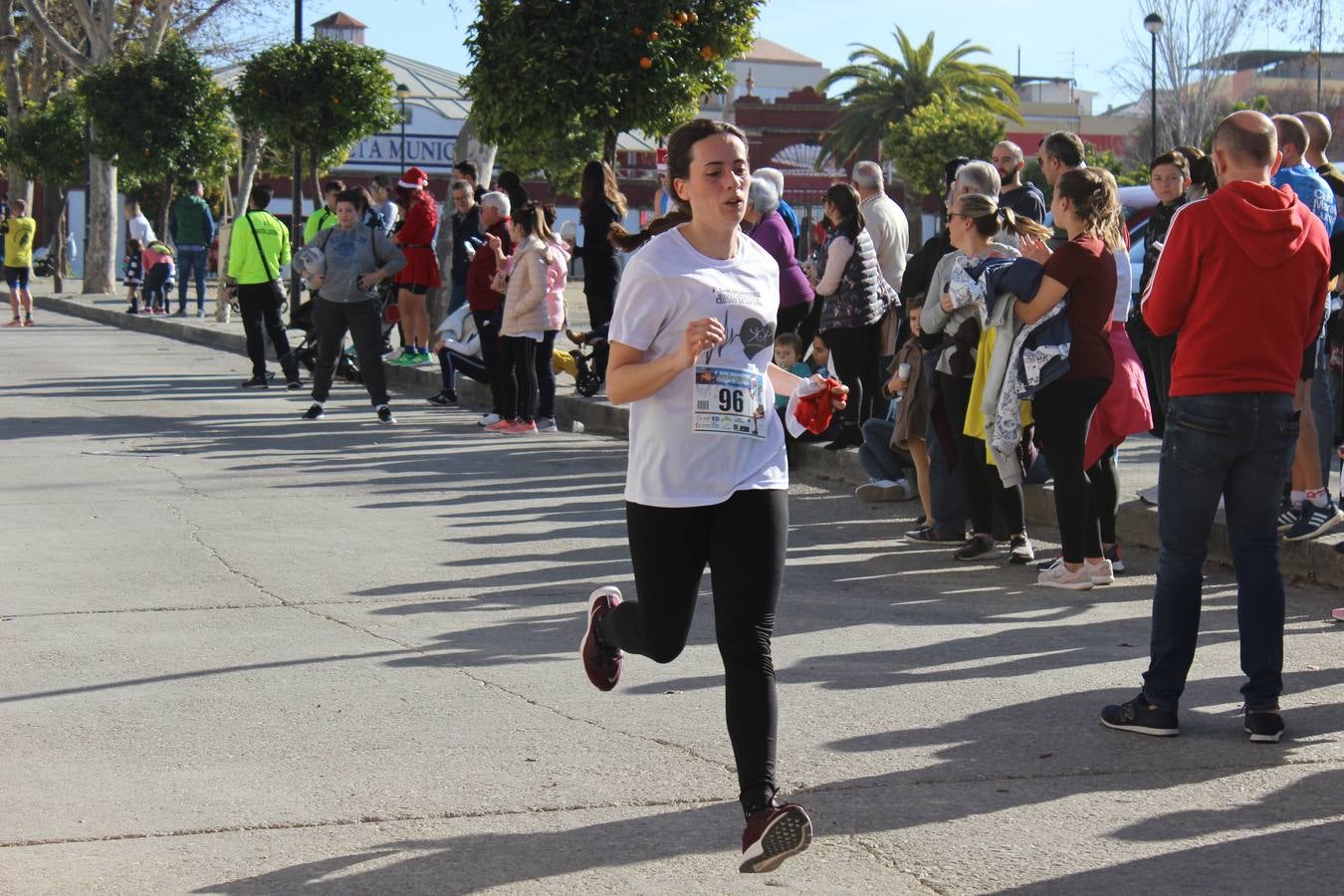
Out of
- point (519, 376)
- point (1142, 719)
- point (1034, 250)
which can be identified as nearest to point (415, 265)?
point (519, 376)

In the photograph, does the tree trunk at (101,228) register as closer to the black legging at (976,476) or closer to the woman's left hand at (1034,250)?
the black legging at (976,476)

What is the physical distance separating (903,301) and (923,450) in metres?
1.02

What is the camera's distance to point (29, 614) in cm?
732

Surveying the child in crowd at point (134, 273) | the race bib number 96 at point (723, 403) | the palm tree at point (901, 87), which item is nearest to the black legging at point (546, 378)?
the race bib number 96 at point (723, 403)

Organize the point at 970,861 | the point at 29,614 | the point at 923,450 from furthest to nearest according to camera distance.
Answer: the point at 923,450
the point at 29,614
the point at 970,861

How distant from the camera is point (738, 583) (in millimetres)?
4418

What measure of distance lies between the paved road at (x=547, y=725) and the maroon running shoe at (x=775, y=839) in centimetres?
13

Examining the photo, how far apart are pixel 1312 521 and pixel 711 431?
4944mm

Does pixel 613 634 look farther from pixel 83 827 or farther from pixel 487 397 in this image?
pixel 487 397

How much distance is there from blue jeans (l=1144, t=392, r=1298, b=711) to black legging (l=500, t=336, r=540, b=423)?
28.1ft

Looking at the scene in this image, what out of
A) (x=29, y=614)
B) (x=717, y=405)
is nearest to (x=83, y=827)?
(x=717, y=405)

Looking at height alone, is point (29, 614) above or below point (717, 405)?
below

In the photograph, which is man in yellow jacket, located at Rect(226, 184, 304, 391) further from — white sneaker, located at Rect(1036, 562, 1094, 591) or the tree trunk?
the tree trunk

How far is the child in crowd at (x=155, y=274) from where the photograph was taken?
30.0 meters
